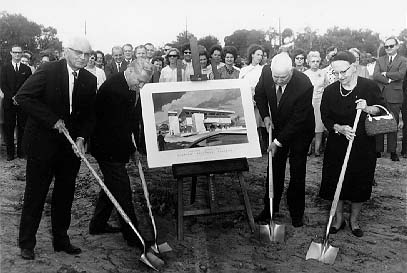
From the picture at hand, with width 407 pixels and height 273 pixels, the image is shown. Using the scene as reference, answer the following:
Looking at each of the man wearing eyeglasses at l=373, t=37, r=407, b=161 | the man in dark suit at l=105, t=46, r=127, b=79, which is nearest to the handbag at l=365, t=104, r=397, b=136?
the man wearing eyeglasses at l=373, t=37, r=407, b=161

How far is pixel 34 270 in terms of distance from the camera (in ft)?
12.5

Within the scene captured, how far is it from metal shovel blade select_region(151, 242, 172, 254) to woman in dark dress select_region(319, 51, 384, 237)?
182 centimetres

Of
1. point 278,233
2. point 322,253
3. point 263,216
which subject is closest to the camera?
point 322,253

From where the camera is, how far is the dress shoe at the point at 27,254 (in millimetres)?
3994

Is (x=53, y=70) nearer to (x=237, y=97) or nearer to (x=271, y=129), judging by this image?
(x=237, y=97)

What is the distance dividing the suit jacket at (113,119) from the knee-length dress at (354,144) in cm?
215

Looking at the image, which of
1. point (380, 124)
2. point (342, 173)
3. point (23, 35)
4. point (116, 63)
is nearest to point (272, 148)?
point (342, 173)

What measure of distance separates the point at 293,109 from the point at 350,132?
643mm

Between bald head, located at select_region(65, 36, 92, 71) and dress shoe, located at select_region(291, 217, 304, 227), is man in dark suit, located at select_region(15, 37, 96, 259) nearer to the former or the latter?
bald head, located at select_region(65, 36, 92, 71)

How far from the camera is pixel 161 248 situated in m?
4.49

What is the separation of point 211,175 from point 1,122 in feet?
18.3

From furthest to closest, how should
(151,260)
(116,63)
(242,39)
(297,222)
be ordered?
1. (242,39)
2. (116,63)
3. (297,222)
4. (151,260)

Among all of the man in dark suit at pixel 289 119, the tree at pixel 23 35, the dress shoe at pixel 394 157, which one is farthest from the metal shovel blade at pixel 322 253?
the tree at pixel 23 35

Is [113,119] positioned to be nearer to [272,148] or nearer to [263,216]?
[272,148]
